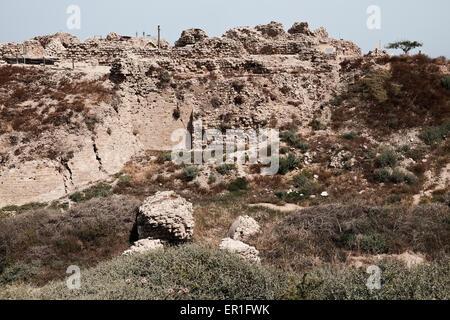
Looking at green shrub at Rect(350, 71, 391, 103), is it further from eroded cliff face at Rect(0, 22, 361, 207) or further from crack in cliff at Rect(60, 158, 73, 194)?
crack in cliff at Rect(60, 158, 73, 194)

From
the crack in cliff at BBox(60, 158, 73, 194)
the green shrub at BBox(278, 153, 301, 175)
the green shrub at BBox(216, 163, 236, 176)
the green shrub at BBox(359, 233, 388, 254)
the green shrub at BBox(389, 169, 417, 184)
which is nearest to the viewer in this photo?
the green shrub at BBox(359, 233, 388, 254)

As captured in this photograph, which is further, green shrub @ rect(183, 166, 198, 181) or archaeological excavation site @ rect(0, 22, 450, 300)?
green shrub @ rect(183, 166, 198, 181)

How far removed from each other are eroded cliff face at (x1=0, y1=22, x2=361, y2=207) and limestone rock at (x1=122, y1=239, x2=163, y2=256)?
8.62m

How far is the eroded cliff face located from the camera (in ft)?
58.4

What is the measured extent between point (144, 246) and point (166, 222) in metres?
0.97

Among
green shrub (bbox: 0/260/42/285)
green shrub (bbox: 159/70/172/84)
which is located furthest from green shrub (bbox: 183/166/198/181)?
green shrub (bbox: 0/260/42/285)

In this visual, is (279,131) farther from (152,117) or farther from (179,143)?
(152,117)

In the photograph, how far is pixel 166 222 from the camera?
34.4ft

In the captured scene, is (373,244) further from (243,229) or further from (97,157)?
(97,157)

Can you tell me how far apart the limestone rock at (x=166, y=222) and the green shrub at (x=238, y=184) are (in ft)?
19.7

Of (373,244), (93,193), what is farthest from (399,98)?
(93,193)

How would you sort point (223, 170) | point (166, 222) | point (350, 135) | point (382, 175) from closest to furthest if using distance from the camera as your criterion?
point (166, 222)
point (382, 175)
point (223, 170)
point (350, 135)

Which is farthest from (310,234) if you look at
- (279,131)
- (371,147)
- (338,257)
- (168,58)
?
(168,58)

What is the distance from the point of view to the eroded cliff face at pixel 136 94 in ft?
58.4
